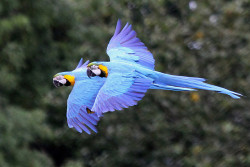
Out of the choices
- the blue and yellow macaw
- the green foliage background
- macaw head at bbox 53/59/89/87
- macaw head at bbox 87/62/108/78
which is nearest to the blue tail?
the blue and yellow macaw

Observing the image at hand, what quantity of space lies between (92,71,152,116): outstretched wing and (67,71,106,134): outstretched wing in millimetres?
325

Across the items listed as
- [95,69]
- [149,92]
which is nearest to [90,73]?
[95,69]

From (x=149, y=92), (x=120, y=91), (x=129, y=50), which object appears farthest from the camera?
(x=149, y=92)

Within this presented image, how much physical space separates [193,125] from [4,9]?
300 cm

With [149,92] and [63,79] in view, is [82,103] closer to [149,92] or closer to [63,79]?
[63,79]

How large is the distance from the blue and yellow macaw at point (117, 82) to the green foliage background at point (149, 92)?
307 centimetres

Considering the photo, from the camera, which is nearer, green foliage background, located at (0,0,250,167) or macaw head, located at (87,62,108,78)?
macaw head, located at (87,62,108,78)

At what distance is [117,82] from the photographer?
3992 millimetres

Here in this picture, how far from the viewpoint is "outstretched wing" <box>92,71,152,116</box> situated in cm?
384

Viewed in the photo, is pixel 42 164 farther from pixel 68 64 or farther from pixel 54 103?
pixel 68 64

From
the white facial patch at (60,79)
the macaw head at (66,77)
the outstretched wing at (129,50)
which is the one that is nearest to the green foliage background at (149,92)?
the outstretched wing at (129,50)

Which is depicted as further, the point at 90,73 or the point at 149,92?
the point at 149,92

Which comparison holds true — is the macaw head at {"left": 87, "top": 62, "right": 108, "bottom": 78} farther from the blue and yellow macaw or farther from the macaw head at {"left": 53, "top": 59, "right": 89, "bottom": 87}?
the macaw head at {"left": 53, "top": 59, "right": 89, "bottom": 87}

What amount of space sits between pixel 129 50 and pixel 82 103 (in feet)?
1.81
